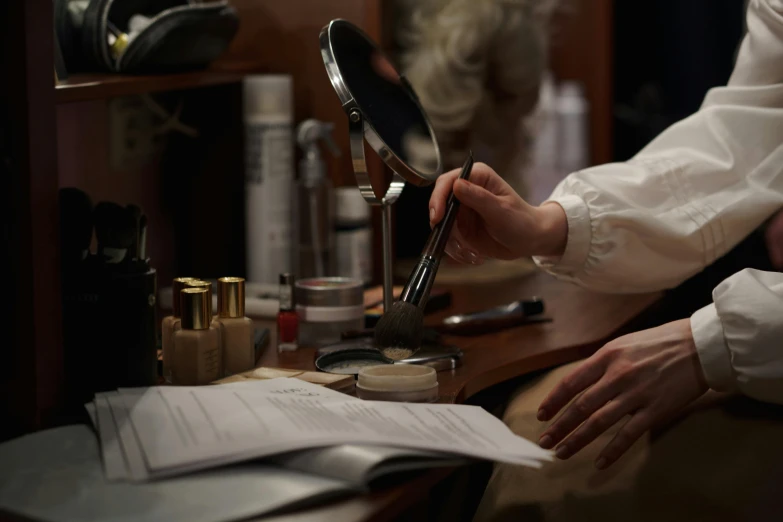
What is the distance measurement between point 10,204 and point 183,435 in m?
0.27

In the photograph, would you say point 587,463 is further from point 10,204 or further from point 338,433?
point 10,204

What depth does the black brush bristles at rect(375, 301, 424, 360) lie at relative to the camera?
3.18 feet

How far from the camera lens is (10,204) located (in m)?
0.87

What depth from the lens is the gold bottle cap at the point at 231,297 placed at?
1049 mm

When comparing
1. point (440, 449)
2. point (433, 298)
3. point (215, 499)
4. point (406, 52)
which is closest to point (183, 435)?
point (215, 499)

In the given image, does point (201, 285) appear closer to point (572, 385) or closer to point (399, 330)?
point (399, 330)

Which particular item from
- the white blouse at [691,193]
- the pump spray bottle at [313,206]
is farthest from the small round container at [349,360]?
the pump spray bottle at [313,206]

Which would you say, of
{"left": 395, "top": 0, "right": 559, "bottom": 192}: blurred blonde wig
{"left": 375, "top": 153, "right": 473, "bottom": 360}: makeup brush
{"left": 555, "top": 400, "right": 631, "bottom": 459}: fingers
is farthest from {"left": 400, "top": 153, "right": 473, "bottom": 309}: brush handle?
{"left": 395, "top": 0, "right": 559, "bottom": 192}: blurred blonde wig

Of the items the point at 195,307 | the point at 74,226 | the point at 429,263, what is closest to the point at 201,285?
the point at 195,307

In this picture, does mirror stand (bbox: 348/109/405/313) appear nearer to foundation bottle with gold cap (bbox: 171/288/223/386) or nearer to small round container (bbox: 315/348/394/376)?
small round container (bbox: 315/348/394/376)

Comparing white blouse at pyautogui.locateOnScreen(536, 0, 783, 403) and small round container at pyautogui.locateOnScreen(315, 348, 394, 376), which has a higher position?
white blouse at pyautogui.locateOnScreen(536, 0, 783, 403)

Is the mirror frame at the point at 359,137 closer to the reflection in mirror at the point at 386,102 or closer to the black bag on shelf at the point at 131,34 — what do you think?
the reflection in mirror at the point at 386,102

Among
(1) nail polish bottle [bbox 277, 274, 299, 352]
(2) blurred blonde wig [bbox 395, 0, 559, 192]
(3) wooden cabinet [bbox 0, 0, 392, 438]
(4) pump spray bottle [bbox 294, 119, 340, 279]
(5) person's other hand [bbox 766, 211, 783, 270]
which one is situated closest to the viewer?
(3) wooden cabinet [bbox 0, 0, 392, 438]

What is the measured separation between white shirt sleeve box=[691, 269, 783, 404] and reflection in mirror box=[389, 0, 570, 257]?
28.8 inches
